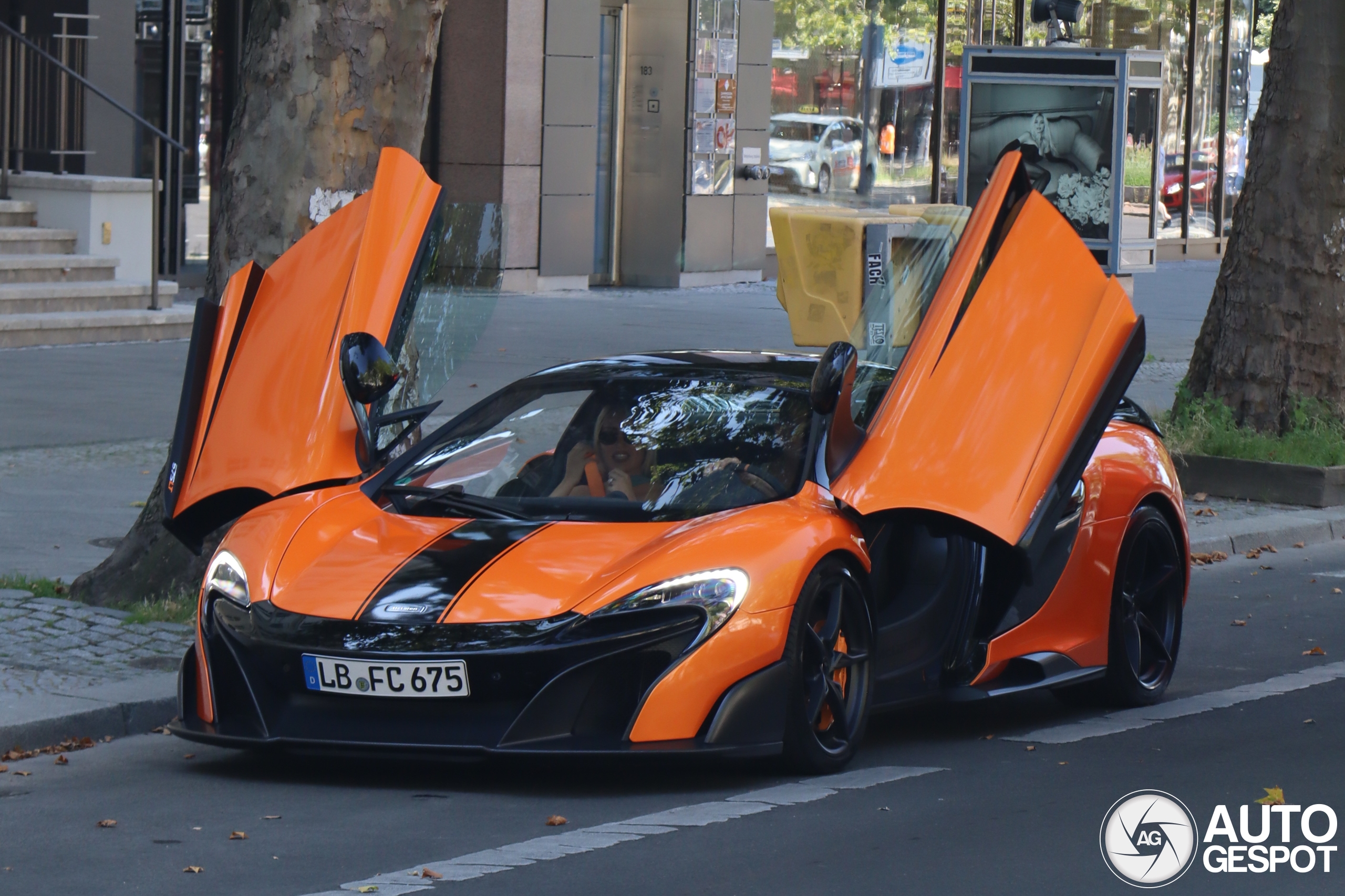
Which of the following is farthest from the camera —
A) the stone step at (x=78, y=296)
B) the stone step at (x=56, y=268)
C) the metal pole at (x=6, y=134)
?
the metal pole at (x=6, y=134)

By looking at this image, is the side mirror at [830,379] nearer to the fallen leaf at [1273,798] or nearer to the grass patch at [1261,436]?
the fallen leaf at [1273,798]

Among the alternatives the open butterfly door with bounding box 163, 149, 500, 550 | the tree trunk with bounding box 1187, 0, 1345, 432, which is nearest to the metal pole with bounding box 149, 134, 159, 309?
the tree trunk with bounding box 1187, 0, 1345, 432

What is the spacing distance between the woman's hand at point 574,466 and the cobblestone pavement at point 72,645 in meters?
1.73

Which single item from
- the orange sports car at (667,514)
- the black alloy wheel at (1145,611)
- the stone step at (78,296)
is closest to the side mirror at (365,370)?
the orange sports car at (667,514)

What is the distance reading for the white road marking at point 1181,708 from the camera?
6.75 m

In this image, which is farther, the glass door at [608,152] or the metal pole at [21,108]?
the glass door at [608,152]

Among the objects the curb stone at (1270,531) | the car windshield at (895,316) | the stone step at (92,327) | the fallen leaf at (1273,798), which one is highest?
the car windshield at (895,316)

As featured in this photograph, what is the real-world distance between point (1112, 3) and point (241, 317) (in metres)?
28.4

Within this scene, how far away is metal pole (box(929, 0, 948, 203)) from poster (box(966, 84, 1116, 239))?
37.1 feet

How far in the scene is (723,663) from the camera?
18.1ft

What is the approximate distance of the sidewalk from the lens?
21.4ft

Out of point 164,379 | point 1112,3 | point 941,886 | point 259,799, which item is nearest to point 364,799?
point 259,799

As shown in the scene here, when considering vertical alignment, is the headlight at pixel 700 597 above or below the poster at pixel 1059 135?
below

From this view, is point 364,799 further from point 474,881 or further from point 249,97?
point 249,97
